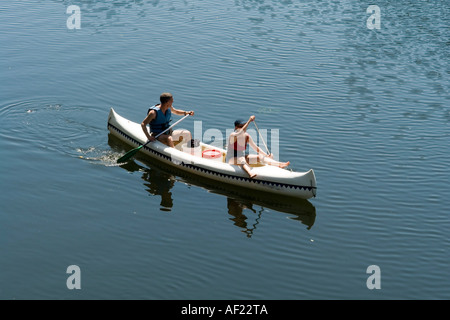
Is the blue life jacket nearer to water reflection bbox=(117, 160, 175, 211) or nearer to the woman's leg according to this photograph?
water reflection bbox=(117, 160, 175, 211)

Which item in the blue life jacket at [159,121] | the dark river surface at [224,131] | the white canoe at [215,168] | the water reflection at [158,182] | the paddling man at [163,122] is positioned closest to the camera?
the dark river surface at [224,131]

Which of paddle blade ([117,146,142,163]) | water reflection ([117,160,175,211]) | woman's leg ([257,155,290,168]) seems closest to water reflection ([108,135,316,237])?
water reflection ([117,160,175,211])

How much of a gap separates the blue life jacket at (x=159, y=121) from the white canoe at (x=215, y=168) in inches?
12.3

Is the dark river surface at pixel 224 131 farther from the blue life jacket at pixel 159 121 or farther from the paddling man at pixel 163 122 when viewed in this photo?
the blue life jacket at pixel 159 121

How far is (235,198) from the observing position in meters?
14.2

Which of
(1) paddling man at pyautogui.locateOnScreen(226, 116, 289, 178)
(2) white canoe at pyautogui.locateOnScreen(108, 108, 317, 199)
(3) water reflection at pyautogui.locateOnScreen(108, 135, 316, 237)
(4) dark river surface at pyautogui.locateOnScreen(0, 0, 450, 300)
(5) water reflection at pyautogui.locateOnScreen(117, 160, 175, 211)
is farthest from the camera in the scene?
(1) paddling man at pyautogui.locateOnScreen(226, 116, 289, 178)

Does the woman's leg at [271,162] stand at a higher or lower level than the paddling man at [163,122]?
lower

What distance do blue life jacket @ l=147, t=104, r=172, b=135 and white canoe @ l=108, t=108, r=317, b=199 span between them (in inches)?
12.3

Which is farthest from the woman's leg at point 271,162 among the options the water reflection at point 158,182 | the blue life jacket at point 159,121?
the blue life jacket at point 159,121

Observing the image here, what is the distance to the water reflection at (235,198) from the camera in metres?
13.4

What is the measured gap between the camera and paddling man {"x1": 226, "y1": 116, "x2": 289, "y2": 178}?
14.2 m

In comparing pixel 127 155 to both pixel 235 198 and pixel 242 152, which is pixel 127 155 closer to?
pixel 242 152

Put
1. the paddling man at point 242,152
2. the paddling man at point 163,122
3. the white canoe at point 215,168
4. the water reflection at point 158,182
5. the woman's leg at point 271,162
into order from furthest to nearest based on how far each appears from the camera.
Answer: the paddling man at point 163,122 → the woman's leg at point 271,162 → the paddling man at point 242,152 → the water reflection at point 158,182 → the white canoe at point 215,168

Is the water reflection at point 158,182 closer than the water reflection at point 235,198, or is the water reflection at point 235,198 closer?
the water reflection at point 235,198
